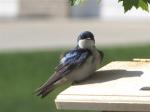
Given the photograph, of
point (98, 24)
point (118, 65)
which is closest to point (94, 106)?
point (118, 65)

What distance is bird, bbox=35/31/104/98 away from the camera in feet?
11.3

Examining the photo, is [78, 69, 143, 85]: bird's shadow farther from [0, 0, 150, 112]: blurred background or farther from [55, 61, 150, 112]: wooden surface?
[0, 0, 150, 112]: blurred background

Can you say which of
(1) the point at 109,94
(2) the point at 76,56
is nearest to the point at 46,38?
(2) the point at 76,56

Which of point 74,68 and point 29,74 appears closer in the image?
point 74,68

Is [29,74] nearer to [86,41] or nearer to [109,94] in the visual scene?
[86,41]

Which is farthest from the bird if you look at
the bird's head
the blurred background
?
the blurred background

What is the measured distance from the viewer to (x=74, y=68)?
3.49 m

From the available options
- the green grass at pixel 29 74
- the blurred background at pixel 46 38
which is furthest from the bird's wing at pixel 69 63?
the green grass at pixel 29 74

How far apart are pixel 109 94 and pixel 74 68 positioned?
35cm

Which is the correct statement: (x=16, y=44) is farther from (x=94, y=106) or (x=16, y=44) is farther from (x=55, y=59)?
(x=94, y=106)

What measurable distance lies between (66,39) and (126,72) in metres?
13.0

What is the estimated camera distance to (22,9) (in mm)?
22031

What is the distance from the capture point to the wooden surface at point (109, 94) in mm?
3117

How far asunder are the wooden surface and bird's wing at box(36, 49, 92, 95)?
0.29 ft
